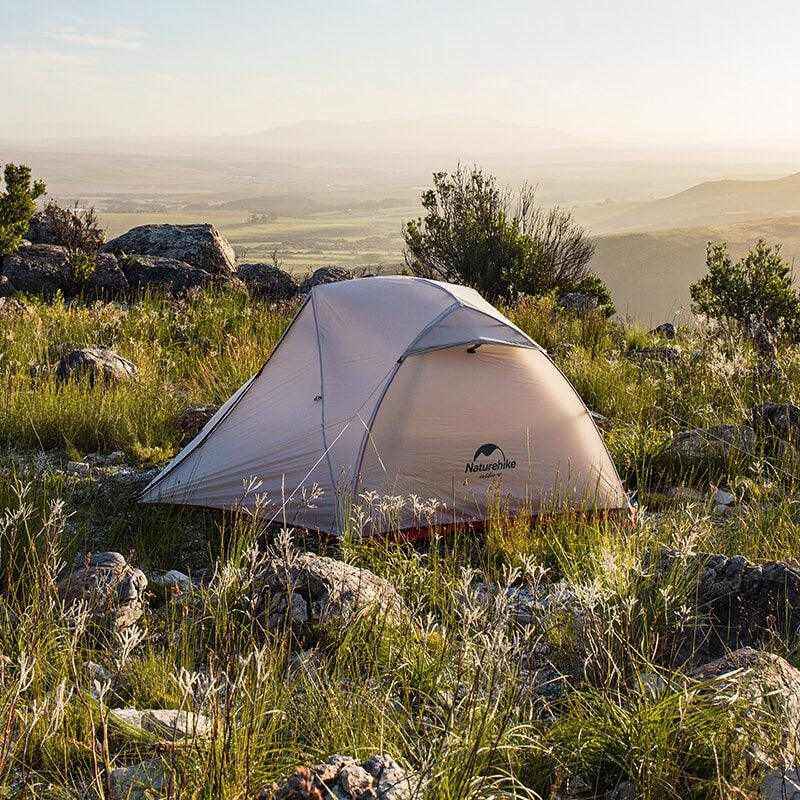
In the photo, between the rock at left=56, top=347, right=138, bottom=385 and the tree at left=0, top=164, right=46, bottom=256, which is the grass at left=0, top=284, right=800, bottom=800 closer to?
the rock at left=56, top=347, right=138, bottom=385

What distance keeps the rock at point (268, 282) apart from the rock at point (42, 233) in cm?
365

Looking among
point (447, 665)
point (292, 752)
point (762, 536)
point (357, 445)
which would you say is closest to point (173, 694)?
point (292, 752)

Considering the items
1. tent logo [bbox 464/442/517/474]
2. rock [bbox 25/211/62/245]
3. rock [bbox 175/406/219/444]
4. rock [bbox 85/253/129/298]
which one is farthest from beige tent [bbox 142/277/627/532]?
rock [bbox 25/211/62/245]

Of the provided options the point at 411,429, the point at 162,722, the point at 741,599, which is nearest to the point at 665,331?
the point at 411,429

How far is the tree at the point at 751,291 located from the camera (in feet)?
45.0

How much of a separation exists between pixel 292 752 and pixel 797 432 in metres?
5.55

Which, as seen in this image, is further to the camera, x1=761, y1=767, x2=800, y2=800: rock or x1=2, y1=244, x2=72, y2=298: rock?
x1=2, y1=244, x2=72, y2=298: rock

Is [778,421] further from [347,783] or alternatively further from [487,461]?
[347,783]

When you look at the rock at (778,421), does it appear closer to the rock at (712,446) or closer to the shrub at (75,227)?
the rock at (712,446)

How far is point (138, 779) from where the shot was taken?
237cm

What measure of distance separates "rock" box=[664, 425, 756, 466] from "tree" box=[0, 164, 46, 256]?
1090 centimetres

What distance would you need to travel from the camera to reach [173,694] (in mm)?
3033

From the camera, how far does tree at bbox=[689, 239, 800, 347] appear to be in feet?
45.0

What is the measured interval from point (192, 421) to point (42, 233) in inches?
456
